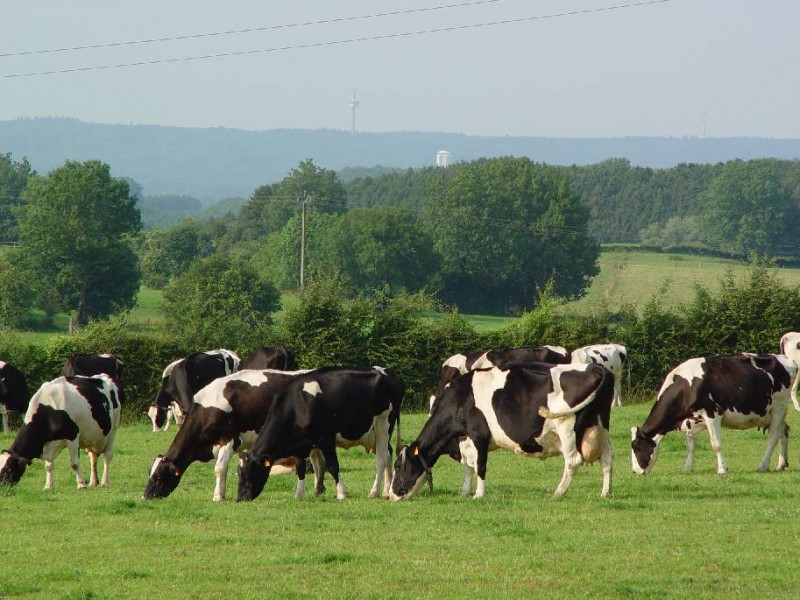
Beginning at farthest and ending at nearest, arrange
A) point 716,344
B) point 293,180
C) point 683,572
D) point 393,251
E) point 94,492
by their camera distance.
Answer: point 293,180
point 393,251
point 716,344
point 94,492
point 683,572

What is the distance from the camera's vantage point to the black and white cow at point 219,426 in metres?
17.6

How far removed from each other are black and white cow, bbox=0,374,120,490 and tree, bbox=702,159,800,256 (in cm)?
12814

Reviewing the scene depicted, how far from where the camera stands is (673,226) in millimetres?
170125

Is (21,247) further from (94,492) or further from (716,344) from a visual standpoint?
(94,492)

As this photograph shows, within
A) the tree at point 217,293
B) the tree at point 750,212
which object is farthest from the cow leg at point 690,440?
the tree at point 750,212

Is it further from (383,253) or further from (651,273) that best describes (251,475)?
(651,273)

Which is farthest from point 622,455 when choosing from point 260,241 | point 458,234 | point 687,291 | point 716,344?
point 260,241

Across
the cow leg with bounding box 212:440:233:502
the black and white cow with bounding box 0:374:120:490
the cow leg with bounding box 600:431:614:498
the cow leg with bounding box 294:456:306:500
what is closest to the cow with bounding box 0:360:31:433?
the black and white cow with bounding box 0:374:120:490

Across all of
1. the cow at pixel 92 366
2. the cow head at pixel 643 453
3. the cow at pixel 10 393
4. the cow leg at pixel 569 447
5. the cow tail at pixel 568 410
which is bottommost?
the cow at pixel 10 393

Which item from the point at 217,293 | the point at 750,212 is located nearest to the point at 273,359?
the point at 217,293

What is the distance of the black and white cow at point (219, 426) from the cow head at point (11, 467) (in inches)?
112

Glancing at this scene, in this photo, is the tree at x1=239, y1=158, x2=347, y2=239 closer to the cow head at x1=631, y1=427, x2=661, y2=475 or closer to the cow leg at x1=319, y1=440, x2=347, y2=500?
the cow head at x1=631, y1=427, x2=661, y2=475

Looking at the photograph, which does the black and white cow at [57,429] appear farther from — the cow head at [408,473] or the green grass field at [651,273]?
the green grass field at [651,273]

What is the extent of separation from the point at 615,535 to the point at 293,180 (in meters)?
150
